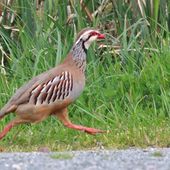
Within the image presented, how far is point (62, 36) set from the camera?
1274cm

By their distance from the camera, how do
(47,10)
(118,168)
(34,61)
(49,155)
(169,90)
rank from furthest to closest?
(47,10) < (34,61) < (169,90) < (49,155) < (118,168)

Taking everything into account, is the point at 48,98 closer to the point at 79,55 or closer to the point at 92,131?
the point at 92,131

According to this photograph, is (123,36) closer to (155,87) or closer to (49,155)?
(155,87)

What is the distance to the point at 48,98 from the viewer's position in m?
9.77

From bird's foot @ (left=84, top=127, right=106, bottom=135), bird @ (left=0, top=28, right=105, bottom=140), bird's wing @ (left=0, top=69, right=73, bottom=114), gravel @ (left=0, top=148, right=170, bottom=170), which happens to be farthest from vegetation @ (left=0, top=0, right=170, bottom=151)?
gravel @ (left=0, top=148, right=170, bottom=170)

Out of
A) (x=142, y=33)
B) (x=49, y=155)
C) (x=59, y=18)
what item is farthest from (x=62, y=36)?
(x=49, y=155)

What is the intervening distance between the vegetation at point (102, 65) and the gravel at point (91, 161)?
115 centimetres

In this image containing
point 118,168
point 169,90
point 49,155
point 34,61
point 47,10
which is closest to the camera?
point 118,168

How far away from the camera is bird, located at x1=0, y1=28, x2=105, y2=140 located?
9.63m

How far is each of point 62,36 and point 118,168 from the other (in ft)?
19.5

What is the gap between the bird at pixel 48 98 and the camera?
9.63m

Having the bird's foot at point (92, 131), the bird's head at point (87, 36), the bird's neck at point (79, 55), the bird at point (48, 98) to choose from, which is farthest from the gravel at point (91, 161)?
the bird's head at point (87, 36)

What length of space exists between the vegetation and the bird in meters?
0.19

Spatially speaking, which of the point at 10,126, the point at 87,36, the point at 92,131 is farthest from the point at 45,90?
the point at 87,36
